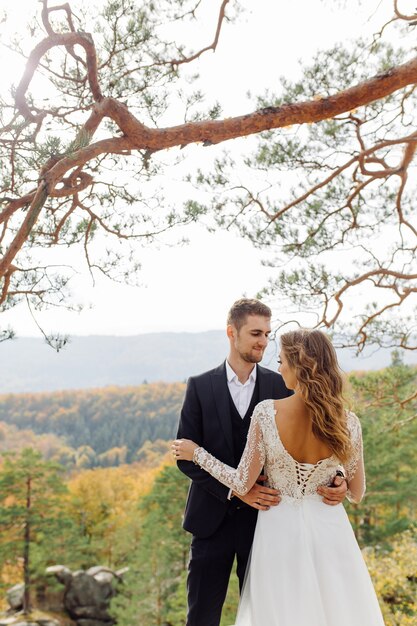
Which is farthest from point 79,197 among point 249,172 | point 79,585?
point 79,585

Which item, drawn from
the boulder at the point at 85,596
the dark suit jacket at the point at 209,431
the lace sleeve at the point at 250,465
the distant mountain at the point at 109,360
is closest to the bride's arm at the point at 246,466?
the lace sleeve at the point at 250,465

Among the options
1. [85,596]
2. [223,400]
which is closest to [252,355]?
[223,400]

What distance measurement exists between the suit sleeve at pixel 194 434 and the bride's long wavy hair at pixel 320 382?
0.43 meters

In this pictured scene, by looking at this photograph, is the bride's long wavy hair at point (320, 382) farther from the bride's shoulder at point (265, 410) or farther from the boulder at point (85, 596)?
the boulder at point (85, 596)

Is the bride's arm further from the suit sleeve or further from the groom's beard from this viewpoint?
the groom's beard

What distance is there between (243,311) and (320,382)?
1.47 feet

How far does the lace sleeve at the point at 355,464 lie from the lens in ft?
6.49

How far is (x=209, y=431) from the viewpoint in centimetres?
219

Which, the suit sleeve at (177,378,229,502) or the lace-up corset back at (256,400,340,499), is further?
the suit sleeve at (177,378,229,502)

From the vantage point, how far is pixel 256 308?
2.17 meters

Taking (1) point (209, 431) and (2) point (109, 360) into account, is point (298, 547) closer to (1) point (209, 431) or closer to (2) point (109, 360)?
(1) point (209, 431)

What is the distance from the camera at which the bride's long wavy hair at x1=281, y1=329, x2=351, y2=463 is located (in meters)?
1.83

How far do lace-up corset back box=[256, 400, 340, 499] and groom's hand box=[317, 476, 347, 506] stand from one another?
0.7 inches

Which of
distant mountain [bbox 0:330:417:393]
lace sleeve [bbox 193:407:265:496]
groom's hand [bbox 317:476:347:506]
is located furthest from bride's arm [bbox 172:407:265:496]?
distant mountain [bbox 0:330:417:393]
